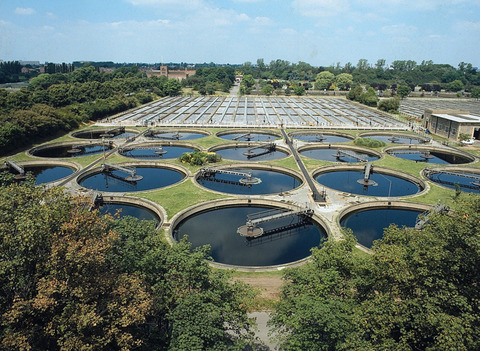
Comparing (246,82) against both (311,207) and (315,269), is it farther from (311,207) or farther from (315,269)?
(315,269)

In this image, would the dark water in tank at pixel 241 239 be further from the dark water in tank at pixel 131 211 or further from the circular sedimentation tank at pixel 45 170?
the circular sedimentation tank at pixel 45 170

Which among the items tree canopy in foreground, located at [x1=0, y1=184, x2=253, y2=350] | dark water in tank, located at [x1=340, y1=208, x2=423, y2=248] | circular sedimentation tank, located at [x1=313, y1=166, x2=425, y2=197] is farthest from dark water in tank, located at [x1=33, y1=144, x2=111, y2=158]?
tree canopy in foreground, located at [x1=0, y1=184, x2=253, y2=350]

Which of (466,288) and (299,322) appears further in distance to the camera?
(299,322)

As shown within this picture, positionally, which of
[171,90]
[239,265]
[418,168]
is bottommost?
[239,265]

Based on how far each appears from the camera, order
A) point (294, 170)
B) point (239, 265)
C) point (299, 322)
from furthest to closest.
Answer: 1. point (294, 170)
2. point (239, 265)
3. point (299, 322)

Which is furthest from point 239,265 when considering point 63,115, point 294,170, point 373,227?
point 63,115

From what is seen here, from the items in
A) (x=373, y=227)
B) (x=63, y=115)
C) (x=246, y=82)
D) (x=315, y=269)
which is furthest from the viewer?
(x=246, y=82)

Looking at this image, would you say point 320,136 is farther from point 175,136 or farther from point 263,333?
point 263,333
